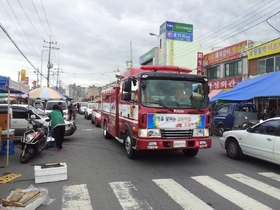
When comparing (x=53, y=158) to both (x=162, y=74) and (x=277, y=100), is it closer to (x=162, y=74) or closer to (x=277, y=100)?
(x=162, y=74)

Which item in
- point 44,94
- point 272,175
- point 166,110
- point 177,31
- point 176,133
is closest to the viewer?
point 272,175

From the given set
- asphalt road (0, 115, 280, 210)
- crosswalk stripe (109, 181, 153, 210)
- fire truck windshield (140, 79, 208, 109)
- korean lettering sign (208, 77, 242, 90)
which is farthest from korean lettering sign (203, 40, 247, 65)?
crosswalk stripe (109, 181, 153, 210)

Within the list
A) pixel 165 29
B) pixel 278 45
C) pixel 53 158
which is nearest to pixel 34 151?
pixel 53 158

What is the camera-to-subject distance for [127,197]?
4941mm

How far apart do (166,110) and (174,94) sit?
0.59 meters

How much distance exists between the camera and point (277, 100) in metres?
18.7

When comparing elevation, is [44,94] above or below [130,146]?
above

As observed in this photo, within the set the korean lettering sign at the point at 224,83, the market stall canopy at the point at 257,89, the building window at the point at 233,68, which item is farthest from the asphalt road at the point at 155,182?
the building window at the point at 233,68

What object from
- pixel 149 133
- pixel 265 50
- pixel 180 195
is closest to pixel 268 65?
pixel 265 50

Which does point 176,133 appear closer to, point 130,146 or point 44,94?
point 130,146

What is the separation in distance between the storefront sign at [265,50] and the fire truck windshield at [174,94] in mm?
14911

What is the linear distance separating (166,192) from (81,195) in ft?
5.47

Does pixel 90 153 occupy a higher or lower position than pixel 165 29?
lower

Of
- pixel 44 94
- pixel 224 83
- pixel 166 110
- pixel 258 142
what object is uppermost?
pixel 224 83
